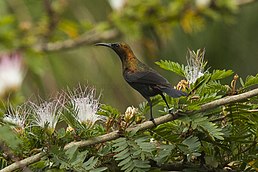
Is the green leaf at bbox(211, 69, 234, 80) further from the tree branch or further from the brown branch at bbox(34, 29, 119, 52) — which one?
the brown branch at bbox(34, 29, 119, 52)

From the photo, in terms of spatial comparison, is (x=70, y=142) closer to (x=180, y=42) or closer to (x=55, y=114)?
(x=55, y=114)

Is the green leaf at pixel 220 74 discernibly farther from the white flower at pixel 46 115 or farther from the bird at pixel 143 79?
the white flower at pixel 46 115

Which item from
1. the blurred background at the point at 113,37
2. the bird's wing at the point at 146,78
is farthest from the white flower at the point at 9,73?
the bird's wing at the point at 146,78

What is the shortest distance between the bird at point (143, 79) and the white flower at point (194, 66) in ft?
0.16

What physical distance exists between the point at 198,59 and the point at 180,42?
→ 3196 millimetres

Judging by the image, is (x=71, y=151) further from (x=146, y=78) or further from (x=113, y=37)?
(x=113, y=37)

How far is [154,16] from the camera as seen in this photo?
3688 millimetres

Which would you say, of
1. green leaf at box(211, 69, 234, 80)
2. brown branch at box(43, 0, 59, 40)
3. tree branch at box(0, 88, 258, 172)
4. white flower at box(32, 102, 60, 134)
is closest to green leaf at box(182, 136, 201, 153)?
tree branch at box(0, 88, 258, 172)

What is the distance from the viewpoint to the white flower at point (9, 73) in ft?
6.93

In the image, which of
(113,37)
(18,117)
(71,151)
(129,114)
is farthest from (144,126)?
(113,37)

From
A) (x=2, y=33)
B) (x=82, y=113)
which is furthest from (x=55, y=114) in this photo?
(x=2, y=33)

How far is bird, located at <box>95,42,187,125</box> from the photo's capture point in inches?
56.3

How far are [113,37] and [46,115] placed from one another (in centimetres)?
226

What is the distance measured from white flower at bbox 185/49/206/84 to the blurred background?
95cm
